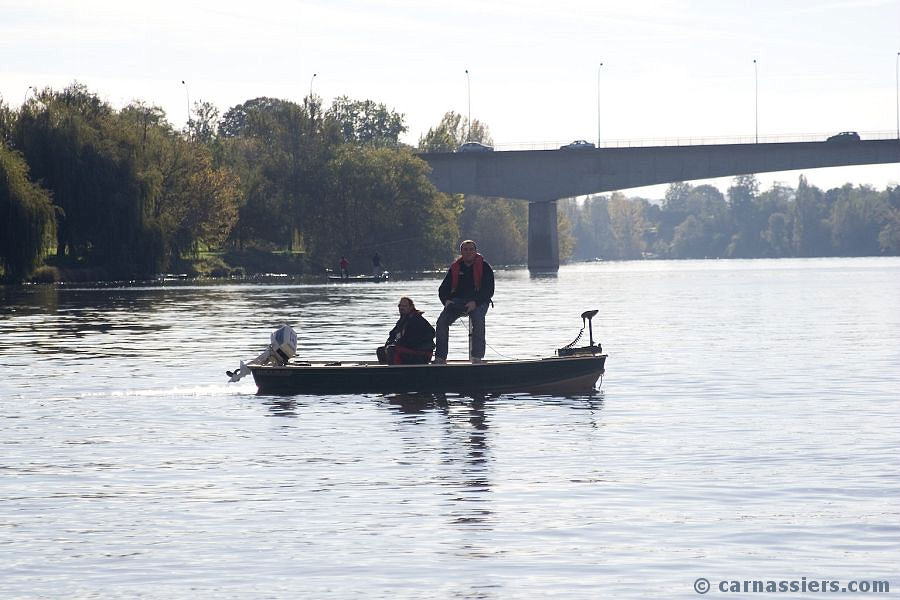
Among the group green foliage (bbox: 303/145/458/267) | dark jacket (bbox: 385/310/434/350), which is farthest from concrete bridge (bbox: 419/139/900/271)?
dark jacket (bbox: 385/310/434/350)

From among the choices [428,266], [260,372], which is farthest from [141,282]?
[260,372]

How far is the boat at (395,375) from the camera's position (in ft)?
78.1

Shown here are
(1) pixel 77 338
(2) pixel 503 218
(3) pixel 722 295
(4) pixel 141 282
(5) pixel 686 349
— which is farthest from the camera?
(2) pixel 503 218

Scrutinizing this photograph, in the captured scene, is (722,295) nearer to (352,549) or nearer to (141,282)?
(141,282)

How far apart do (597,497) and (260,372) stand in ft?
34.9

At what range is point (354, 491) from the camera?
1485 centimetres

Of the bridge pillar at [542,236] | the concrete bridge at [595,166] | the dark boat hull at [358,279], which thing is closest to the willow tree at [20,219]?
the dark boat hull at [358,279]

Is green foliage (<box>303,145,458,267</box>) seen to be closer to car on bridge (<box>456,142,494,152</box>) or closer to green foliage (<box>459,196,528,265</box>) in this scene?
car on bridge (<box>456,142,494,152</box>)

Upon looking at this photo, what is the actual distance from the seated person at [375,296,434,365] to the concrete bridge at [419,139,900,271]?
9802 centimetres

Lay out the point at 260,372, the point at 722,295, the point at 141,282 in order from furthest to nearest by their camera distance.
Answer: the point at 141,282
the point at 722,295
the point at 260,372

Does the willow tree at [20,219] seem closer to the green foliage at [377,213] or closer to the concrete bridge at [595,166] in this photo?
the green foliage at [377,213]

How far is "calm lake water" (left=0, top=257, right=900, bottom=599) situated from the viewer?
37.3 ft

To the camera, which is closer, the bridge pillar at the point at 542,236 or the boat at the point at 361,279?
the boat at the point at 361,279

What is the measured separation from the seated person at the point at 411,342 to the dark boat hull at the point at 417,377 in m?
0.40
